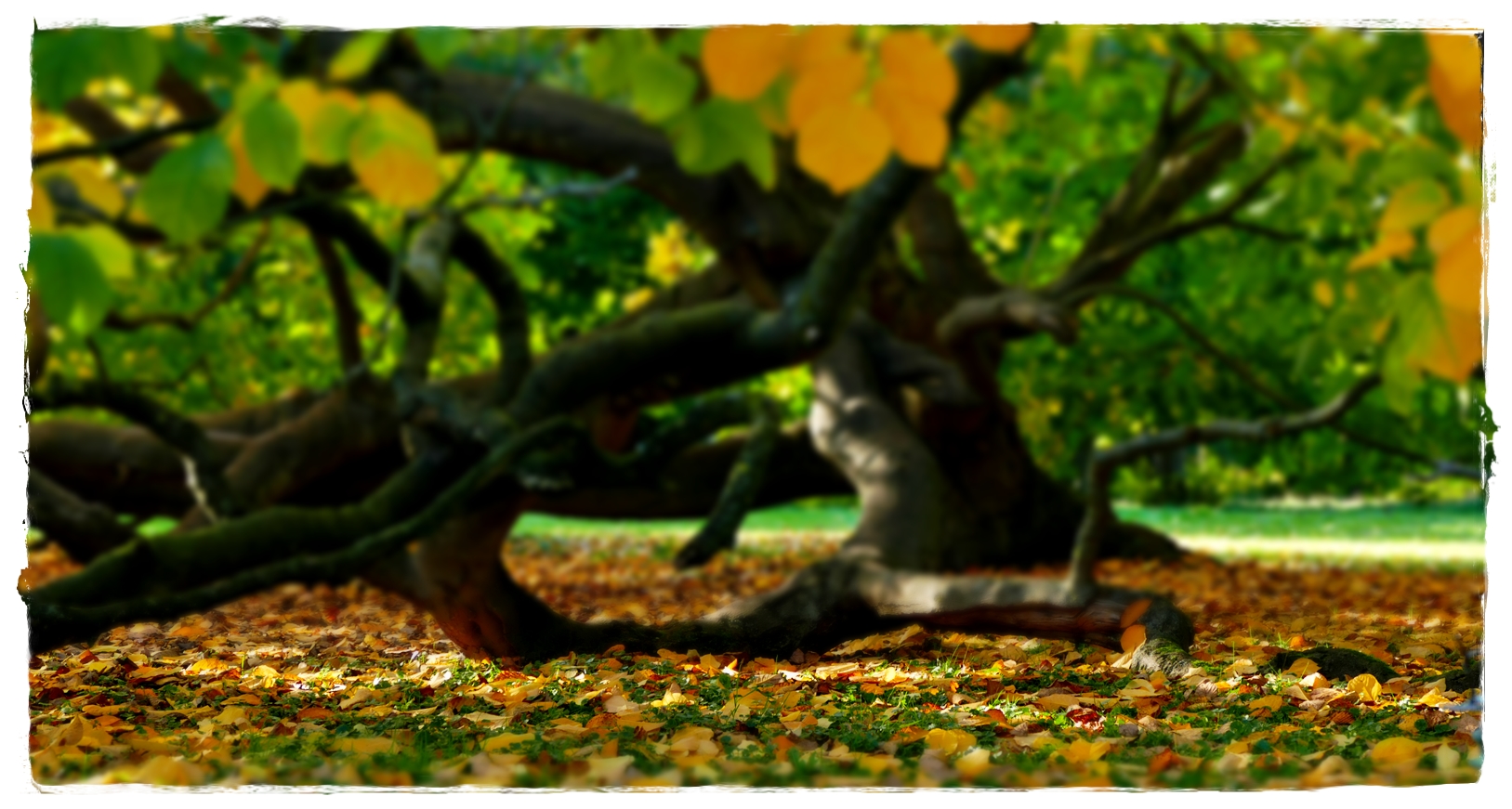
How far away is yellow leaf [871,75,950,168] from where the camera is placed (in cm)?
221

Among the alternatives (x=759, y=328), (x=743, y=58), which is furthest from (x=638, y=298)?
(x=743, y=58)

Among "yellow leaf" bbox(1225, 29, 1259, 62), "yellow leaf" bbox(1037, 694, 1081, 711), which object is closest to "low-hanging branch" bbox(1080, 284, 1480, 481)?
"yellow leaf" bbox(1225, 29, 1259, 62)

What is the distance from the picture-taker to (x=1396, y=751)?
237 centimetres

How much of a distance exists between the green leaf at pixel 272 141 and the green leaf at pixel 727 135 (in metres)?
0.59

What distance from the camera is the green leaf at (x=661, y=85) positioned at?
2.05m

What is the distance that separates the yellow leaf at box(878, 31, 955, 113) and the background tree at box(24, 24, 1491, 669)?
0.05 ft

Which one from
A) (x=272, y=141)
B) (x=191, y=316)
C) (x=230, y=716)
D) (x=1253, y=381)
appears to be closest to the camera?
(x=272, y=141)

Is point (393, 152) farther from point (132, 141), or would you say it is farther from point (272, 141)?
point (132, 141)

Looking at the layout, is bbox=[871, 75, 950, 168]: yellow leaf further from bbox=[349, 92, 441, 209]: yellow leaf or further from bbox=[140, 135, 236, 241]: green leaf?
bbox=[140, 135, 236, 241]: green leaf

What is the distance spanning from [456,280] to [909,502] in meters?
2.13

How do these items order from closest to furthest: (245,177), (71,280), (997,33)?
1. (71,280)
2. (245,177)
3. (997,33)

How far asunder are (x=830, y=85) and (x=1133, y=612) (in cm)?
173

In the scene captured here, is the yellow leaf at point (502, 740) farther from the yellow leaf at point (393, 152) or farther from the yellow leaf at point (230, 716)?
the yellow leaf at point (393, 152)

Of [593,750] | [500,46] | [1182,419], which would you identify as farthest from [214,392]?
[1182,419]
